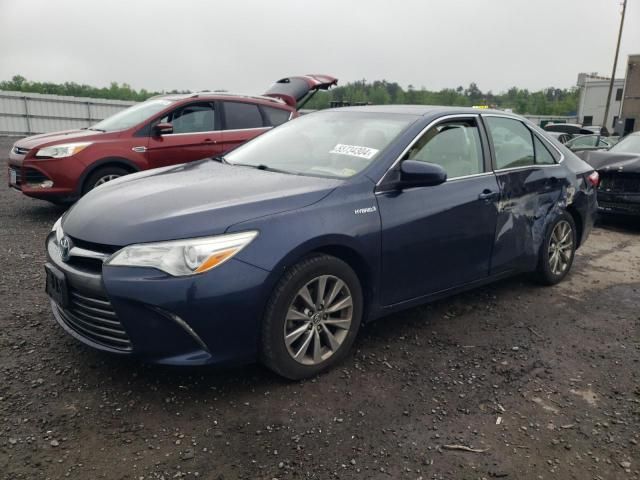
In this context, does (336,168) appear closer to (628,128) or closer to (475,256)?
(475,256)

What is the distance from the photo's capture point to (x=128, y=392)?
2.95 metres

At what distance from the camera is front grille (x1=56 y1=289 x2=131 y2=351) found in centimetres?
274

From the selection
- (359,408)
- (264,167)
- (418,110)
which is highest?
(418,110)

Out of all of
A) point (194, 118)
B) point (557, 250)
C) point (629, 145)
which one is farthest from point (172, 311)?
point (629, 145)

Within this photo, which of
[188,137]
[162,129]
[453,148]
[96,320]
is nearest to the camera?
[96,320]

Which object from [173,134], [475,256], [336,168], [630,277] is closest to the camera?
[336,168]

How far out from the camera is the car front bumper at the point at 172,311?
8.63ft

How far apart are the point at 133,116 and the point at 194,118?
0.80 m

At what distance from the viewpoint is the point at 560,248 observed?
16.5 feet

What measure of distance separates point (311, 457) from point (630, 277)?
14.7 feet

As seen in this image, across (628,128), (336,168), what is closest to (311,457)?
(336,168)

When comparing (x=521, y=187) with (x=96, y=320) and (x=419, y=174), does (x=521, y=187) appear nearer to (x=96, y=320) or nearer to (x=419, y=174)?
(x=419, y=174)

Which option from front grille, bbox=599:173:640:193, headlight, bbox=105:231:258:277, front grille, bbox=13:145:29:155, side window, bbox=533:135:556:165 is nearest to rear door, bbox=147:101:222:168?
front grille, bbox=13:145:29:155

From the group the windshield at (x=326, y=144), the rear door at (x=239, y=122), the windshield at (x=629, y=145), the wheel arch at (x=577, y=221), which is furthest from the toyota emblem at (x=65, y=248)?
the windshield at (x=629, y=145)
